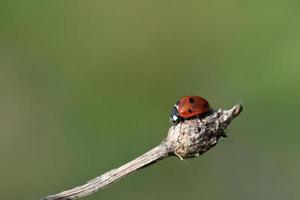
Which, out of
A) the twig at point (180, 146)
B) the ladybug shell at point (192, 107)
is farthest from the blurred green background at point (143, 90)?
the twig at point (180, 146)

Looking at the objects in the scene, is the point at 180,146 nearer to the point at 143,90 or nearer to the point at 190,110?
the point at 190,110

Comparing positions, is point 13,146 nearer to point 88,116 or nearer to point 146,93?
point 88,116

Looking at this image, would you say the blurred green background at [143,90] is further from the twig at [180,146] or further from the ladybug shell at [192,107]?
the twig at [180,146]

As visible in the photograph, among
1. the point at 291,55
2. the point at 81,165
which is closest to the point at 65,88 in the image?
the point at 81,165

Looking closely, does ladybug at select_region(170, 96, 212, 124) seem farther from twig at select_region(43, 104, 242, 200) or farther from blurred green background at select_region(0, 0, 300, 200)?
blurred green background at select_region(0, 0, 300, 200)

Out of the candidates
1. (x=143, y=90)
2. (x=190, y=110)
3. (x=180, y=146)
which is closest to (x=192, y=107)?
(x=190, y=110)

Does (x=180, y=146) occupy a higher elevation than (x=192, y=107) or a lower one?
lower
